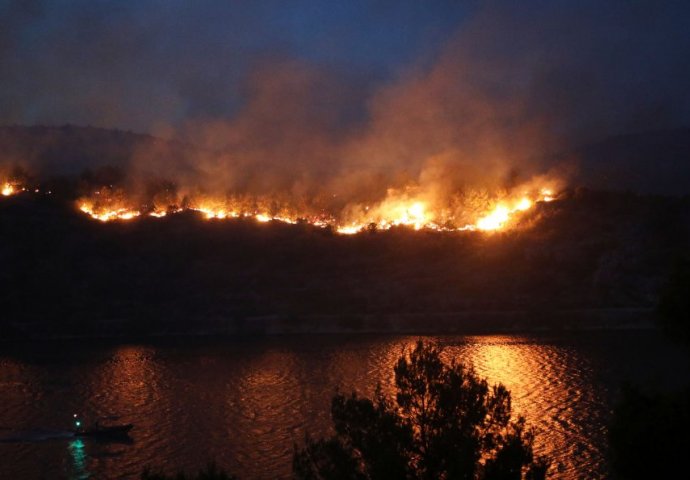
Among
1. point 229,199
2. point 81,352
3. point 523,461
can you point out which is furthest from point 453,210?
point 523,461

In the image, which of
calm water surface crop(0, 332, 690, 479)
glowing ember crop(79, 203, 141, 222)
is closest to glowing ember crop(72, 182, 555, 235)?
glowing ember crop(79, 203, 141, 222)

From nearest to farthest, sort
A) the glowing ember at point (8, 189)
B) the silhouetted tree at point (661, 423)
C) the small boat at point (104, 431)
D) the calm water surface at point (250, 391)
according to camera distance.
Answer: the silhouetted tree at point (661, 423)
the calm water surface at point (250, 391)
the small boat at point (104, 431)
the glowing ember at point (8, 189)

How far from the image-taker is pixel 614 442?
15.4 meters

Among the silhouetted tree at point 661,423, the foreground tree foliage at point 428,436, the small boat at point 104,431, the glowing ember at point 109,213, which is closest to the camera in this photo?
the silhouetted tree at point 661,423

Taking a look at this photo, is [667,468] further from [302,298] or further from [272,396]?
[302,298]

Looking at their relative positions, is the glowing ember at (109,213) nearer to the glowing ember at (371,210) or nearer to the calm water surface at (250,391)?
the glowing ember at (371,210)

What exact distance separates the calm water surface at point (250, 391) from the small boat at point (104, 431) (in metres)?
0.63

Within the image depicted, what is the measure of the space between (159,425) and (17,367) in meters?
30.7

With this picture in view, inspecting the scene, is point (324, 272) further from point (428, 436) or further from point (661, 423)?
point (661, 423)

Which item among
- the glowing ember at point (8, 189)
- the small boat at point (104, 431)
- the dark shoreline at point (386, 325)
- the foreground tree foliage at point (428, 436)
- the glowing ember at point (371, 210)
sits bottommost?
the small boat at point (104, 431)

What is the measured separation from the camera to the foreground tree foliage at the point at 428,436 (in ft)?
52.7

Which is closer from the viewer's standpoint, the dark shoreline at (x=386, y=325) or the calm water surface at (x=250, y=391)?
the calm water surface at (x=250, y=391)

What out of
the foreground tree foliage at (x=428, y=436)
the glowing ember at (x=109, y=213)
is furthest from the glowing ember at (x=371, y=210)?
the foreground tree foliage at (x=428, y=436)

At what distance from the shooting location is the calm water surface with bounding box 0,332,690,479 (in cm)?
3581
